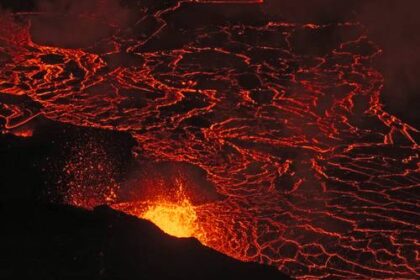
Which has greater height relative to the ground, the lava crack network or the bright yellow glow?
the lava crack network

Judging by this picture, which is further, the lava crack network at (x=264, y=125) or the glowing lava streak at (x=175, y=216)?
the lava crack network at (x=264, y=125)

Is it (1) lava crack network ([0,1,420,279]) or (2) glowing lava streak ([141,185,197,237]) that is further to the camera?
(1) lava crack network ([0,1,420,279])

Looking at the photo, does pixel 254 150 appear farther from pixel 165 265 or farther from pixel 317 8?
pixel 317 8

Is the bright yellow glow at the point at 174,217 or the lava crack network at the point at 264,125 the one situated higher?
the lava crack network at the point at 264,125

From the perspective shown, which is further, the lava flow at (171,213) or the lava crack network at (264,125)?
the lava crack network at (264,125)

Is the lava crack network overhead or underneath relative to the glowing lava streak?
overhead

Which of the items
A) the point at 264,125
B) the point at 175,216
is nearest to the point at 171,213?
the point at 175,216

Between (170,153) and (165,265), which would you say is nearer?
(165,265)

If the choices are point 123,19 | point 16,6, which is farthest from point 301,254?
point 16,6

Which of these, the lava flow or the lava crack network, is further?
the lava crack network
